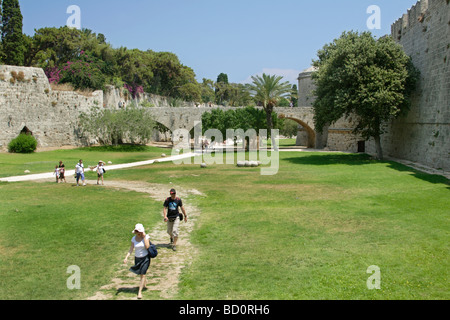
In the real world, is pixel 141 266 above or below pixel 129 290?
above

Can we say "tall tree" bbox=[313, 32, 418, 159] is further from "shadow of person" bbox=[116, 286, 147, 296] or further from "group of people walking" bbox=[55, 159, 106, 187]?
"shadow of person" bbox=[116, 286, 147, 296]

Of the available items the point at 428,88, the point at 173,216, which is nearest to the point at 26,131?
the point at 173,216

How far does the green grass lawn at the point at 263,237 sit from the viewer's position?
8312mm

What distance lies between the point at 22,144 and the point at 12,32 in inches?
684

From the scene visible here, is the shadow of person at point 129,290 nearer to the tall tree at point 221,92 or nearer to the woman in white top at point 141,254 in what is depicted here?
the woman in white top at point 141,254

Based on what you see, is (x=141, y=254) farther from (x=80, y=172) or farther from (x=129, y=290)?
(x=80, y=172)

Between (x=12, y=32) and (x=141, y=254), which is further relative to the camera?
(x=12, y=32)

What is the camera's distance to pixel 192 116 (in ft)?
166

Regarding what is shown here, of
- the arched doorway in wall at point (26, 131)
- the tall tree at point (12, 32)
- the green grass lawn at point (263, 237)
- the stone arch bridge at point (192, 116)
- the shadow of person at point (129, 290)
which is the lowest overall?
the shadow of person at point (129, 290)

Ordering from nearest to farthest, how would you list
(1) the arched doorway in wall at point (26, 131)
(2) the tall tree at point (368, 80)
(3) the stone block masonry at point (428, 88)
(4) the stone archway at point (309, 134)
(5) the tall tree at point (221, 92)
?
(3) the stone block masonry at point (428, 88), (2) the tall tree at point (368, 80), (1) the arched doorway in wall at point (26, 131), (4) the stone archway at point (309, 134), (5) the tall tree at point (221, 92)

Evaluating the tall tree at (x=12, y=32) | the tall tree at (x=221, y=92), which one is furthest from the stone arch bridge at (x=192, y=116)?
the tall tree at (x=221, y=92)

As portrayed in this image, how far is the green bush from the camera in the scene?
1483 inches

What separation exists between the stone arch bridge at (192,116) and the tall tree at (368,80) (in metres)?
18.5
